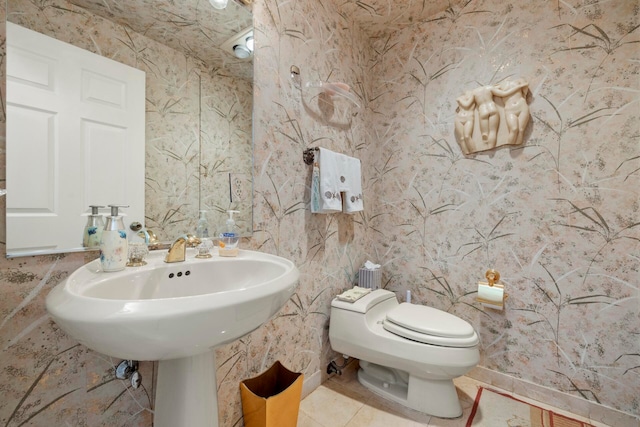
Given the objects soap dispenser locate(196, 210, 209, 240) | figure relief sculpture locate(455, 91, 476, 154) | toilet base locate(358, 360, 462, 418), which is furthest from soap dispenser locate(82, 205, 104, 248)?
figure relief sculpture locate(455, 91, 476, 154)

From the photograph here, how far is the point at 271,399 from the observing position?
1.03 m

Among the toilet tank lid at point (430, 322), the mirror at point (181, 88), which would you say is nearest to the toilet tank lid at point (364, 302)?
the toilet tank lid at point (430, 322)

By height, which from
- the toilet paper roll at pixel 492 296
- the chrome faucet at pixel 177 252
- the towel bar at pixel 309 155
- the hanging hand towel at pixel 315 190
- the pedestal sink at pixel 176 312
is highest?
the towel bar at pixel 309 155

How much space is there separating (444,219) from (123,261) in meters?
1.64

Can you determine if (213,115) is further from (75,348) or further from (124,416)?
(124,416)

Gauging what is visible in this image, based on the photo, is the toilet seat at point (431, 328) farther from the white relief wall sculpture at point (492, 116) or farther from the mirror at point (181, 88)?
the white relief wall sculpture at point (492, 116)

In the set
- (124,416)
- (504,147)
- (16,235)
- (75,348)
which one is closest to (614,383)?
(504,147)

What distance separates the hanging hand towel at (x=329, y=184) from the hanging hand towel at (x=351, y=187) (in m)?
0.08

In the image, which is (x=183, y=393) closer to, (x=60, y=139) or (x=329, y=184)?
(x=60, y=139)

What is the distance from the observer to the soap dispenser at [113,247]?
0.69 metres

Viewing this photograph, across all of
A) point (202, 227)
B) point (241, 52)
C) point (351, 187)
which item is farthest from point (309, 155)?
point (202, 227)

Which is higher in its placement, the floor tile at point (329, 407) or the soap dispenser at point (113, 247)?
the soap dispenser at point (113, 247)

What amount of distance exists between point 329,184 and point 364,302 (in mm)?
673

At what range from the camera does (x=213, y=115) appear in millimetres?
1075
